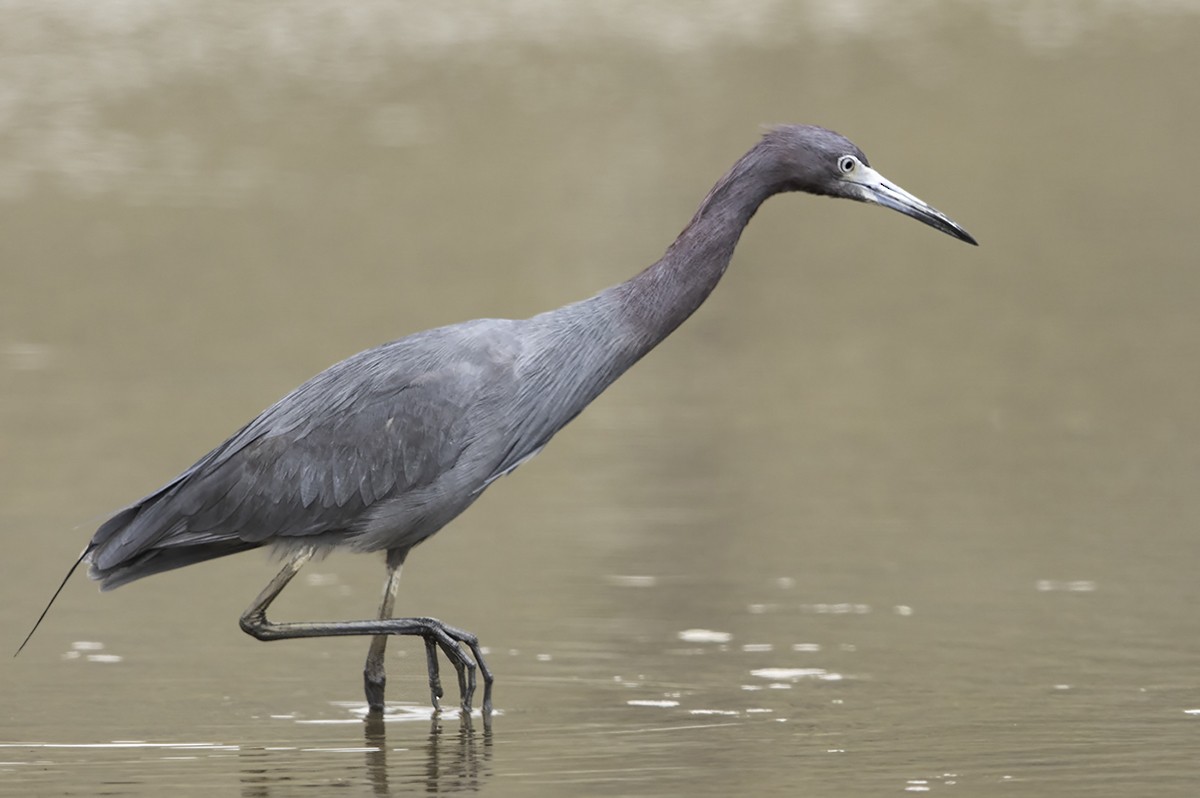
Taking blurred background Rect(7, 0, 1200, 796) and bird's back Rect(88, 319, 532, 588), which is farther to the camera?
bird's back Rect(88, 319, 532, 588)

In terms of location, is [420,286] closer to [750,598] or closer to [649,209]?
[649,209]

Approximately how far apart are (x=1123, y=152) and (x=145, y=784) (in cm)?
2004

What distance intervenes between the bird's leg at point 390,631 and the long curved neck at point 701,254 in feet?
4.30

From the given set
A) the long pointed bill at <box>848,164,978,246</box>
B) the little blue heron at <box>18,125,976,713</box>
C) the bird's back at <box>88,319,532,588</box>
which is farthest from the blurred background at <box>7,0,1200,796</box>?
the long pointed bill at <box>848,164,978,246</box>

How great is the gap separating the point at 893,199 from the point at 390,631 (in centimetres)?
252

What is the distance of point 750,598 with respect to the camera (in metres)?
10.3

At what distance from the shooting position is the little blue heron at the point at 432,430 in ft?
27.6

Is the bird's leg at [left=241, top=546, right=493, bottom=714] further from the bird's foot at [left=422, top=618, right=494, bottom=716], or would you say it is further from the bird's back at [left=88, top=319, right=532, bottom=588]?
the bird's back at [left=88, top=319, right=532, bottom=588]

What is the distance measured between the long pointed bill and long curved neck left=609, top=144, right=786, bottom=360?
0.99ft

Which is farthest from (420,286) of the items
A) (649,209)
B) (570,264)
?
(649,209)

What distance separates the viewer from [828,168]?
8.48 m

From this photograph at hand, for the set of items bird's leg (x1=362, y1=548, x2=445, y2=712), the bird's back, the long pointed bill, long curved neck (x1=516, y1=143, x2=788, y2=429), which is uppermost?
the long pointed bill

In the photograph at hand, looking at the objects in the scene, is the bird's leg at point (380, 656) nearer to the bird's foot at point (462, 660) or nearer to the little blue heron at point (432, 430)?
the little blue heron at point (432, 430)

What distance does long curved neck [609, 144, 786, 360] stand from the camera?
8438mm
